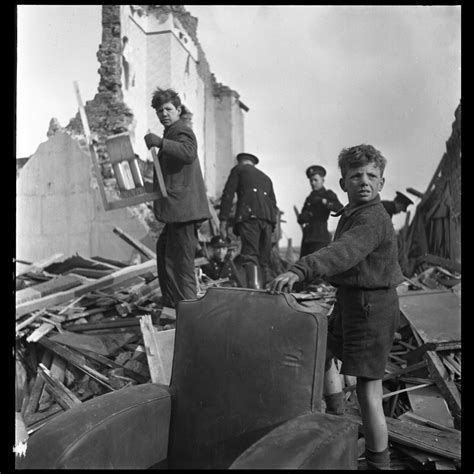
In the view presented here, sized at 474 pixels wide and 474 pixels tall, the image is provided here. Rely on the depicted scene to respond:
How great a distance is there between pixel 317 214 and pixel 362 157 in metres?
2.42

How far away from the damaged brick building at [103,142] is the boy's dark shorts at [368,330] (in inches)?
248

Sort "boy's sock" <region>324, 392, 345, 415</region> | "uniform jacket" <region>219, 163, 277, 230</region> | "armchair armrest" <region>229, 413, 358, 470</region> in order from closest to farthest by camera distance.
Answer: "armchair armrest" <region>229, 413, 358, 470</region> → "boy's sock" <region>324, 392, 345, 415</region> → "uniform jacket" <region>219, 163, 277, 230</region>

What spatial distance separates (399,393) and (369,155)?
6.72 ft

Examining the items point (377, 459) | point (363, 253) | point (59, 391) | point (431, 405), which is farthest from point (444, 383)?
point (59, 391)

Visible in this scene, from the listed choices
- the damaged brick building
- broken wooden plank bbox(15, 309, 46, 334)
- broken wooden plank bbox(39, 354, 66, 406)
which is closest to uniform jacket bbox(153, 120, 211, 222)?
broken wooden plank bbox(39, 354, 66, 406)

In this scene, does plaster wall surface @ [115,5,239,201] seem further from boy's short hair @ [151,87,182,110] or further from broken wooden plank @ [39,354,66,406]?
broken wooden plank @ [39,354,66,406]

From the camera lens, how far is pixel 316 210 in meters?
4.59

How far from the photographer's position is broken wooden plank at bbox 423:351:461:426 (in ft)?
10.6

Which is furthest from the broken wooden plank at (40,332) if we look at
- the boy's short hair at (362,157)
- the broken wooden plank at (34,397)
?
the boy's short hair at (362,157)

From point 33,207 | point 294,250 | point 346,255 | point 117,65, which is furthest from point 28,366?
point 294,250

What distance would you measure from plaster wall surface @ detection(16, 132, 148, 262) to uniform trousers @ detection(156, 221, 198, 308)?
4178 millimetres

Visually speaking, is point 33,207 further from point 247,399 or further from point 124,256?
point 247,399
